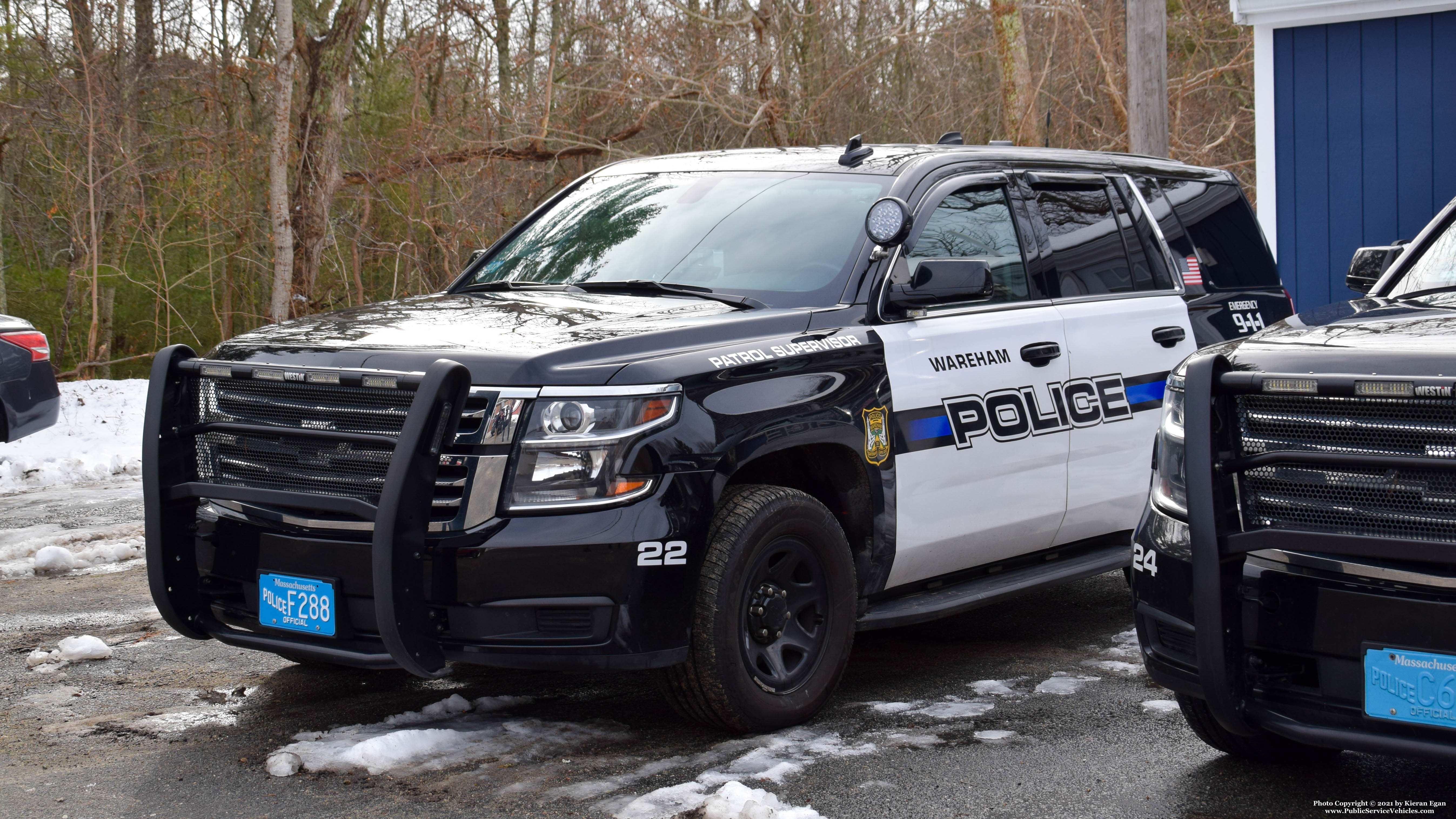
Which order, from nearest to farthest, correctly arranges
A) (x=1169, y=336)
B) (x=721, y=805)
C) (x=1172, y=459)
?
(x=721, y=805), (x=1172, y=459), (x=1169, y=336)

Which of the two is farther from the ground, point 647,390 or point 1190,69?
point 1190,69

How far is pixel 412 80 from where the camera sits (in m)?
18.4

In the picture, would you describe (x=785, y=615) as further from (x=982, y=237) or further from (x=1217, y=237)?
(x=1217, y=237)

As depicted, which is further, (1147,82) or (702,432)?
(1147,82)

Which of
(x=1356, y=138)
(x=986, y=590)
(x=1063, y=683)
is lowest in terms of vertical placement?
(x=1063, y=683)

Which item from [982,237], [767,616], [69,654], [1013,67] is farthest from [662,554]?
[1013,67]

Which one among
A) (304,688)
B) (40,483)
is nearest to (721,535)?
(304,688)

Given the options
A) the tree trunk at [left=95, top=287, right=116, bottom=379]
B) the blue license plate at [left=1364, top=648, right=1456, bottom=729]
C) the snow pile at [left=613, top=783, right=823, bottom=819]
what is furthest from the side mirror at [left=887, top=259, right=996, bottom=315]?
the tree trunk at [left=95, top=287, right=116, bottom=379]

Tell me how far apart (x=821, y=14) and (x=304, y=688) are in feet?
49.7

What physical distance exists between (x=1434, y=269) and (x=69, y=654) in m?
5.16

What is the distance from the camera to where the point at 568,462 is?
397cm

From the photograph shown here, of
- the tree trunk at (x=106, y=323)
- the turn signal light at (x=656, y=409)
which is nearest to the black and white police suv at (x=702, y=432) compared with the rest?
the turn signal light at (x=656, y=409)

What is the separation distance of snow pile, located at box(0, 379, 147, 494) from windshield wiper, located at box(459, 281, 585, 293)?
4.95 metres

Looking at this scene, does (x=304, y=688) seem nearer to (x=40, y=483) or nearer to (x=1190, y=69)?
(x=40, y=483)
